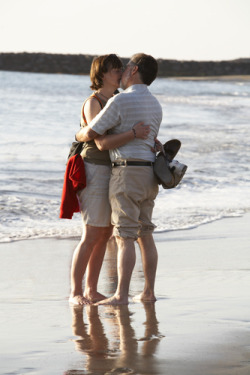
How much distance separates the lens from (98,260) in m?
4.54

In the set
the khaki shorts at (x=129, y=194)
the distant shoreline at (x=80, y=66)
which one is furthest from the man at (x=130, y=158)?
the distant shoreline at (x=80, y=66)

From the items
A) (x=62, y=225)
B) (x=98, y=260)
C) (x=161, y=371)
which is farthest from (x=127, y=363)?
(x=62, y=225)

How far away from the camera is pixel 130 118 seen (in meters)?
4.27

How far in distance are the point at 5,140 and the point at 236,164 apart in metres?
5.10

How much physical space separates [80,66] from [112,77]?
7856 centimetres

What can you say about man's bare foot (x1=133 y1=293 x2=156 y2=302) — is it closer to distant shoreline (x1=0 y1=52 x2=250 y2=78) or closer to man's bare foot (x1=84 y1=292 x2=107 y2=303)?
man's bare foot (x1=84 y1=292 x2=107 y2=303)

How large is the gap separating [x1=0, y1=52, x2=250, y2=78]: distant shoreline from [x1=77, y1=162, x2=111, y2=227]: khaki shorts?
74.5 meters

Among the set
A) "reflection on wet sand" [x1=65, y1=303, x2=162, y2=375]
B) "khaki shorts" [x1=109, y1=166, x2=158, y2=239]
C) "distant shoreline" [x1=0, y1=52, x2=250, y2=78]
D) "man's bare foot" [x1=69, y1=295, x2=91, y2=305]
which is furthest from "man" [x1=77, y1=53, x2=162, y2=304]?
"distant shoreline" [x1=0, y1=52, x2=250, y2=78]

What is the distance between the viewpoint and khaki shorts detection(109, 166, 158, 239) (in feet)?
13.9

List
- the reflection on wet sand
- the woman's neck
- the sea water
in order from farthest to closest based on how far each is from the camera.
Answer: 1. the sea water
2. the woman's neck
3. the reflection on wet sand

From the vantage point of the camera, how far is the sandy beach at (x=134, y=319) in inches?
124

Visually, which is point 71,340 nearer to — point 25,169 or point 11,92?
point 25,169

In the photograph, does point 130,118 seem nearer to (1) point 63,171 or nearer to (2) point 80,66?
(1) point 63,171

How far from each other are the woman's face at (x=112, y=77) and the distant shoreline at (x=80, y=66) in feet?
244
